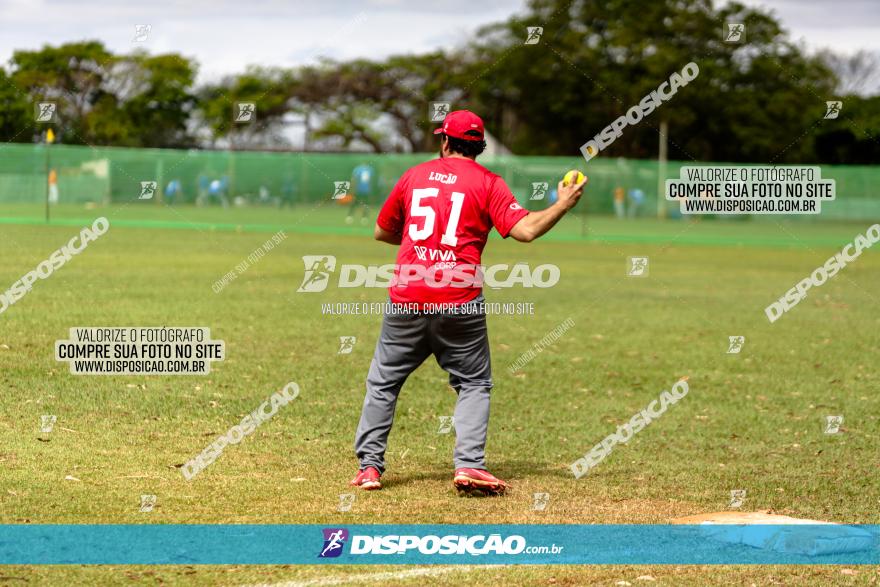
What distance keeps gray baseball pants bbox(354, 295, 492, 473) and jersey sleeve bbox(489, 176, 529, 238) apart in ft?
1.52

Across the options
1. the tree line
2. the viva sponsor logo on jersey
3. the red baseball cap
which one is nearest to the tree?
the tree line

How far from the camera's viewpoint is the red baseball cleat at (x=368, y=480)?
681cm

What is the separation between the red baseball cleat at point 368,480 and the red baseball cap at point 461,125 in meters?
1.90

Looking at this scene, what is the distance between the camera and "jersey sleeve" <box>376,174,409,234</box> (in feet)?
22.5

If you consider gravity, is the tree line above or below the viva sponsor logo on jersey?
above

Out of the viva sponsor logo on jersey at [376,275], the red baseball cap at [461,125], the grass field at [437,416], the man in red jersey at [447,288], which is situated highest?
the red baseball cap at [461,125]

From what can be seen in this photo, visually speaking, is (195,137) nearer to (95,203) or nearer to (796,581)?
(95,203)

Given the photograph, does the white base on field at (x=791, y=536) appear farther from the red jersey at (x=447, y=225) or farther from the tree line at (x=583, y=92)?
the tree line at (x=583, y=92)

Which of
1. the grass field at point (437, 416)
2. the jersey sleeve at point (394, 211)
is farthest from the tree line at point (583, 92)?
the jersey sleeve at point (394, 211)

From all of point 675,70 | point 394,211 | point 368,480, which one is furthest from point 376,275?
point 675,70

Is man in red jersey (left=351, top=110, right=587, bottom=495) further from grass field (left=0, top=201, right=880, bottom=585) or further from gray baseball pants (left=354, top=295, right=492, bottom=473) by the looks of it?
grass field (left=0, top=201, right=880, bottom=585)

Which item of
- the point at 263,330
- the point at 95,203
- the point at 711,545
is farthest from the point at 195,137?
the point at 711,545

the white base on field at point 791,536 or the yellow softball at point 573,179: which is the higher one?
the yellow softball at point 573,179

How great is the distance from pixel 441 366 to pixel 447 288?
1.45 ft
